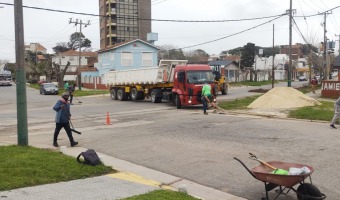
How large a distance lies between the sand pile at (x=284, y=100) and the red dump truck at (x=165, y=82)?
3.28m

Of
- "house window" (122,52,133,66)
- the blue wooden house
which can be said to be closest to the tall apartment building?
the blue wooden house

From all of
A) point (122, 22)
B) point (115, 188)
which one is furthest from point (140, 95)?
point (122, 22)

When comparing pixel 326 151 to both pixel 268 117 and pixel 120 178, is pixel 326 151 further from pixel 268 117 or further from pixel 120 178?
pixel 268 117

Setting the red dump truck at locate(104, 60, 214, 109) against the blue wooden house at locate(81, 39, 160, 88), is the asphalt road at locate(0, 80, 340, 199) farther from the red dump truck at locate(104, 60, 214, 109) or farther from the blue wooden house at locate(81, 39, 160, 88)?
the blue wooden house at locate(81, 39, 160, 88)

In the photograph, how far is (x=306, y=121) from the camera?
17.3m

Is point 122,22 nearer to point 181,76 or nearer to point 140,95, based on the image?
point 140,95

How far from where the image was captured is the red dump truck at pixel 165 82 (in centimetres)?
2423

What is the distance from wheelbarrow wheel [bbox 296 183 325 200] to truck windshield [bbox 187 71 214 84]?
1814cm

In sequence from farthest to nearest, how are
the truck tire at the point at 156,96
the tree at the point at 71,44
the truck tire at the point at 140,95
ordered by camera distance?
the tree at the point at 71,44, the truck tire at the point at 140,95, the truck tire at the point at 156,96

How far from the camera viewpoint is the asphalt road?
8.06m

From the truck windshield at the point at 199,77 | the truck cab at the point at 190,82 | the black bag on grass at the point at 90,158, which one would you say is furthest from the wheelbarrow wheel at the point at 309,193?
the truck windshield at the point at 199,77

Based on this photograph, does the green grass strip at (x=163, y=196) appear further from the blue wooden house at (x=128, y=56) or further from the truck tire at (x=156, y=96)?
the blue wooden house at (x=128, y=56)

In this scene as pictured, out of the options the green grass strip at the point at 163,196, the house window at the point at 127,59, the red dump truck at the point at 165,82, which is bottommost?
the green grass strip at the point at 163,196

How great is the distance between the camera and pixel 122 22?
88.1m
